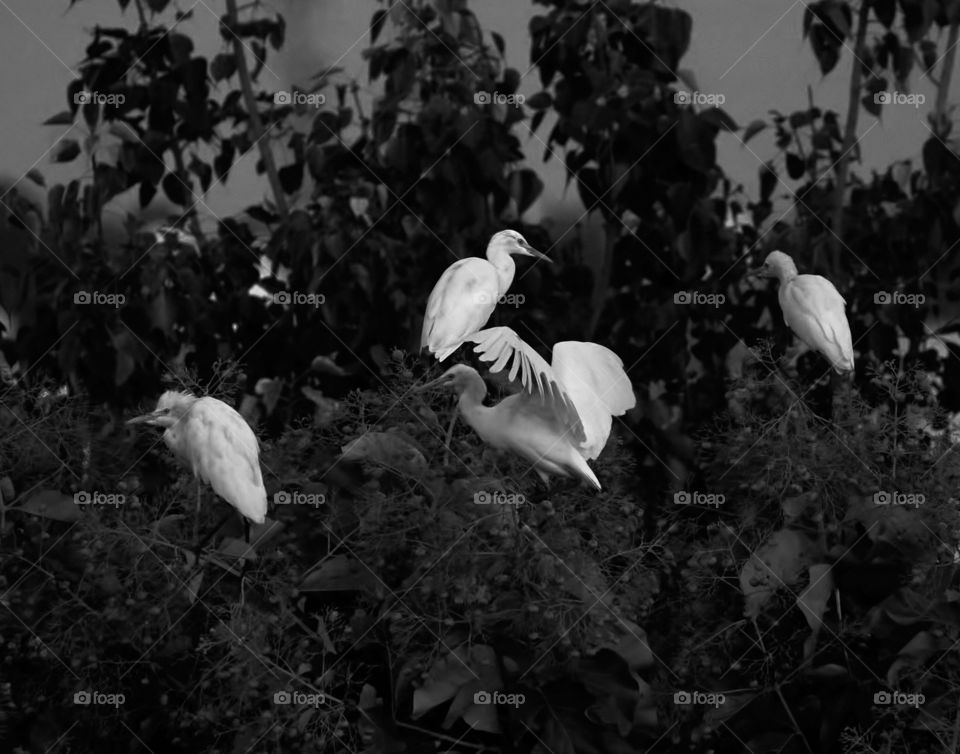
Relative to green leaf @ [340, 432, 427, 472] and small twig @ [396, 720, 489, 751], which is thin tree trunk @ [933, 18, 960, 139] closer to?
green leaf @ [340, 432, 427, 472]

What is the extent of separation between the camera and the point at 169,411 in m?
1.99

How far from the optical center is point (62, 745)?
1911 millimetres

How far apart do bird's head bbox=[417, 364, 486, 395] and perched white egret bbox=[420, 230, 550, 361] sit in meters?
0.03

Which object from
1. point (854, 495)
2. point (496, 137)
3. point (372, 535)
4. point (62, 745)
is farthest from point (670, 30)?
point (62, 745)

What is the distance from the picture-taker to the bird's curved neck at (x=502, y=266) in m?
2.03

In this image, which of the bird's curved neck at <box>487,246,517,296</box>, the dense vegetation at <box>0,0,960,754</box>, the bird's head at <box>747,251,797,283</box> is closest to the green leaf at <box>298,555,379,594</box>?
the dense vegetation at <box>0,0,960,754</box>

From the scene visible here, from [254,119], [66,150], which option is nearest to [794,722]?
[254,119]

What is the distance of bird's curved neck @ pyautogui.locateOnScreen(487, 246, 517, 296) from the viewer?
203cm

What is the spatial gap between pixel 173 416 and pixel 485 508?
438 millimetres

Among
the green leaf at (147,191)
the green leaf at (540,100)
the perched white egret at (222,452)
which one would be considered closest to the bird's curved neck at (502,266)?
the perched white egret at (222,452)

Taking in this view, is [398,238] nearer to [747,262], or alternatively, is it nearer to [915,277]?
[747,262]

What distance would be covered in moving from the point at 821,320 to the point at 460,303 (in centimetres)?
48

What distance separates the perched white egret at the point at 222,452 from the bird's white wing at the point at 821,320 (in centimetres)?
72

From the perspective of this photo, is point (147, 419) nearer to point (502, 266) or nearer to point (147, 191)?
point (502, 266)
